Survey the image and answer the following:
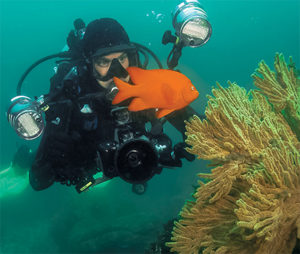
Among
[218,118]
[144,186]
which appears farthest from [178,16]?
[144,186]

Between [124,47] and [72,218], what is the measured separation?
29.0 ft

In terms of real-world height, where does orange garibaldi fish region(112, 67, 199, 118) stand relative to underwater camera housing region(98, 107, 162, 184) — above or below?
above

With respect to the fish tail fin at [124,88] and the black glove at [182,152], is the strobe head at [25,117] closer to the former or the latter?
the fish tail fin at [124,88]

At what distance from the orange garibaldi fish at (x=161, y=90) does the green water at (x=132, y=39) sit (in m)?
5.71

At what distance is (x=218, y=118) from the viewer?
67.2 inches

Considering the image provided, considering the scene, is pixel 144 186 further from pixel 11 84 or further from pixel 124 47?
pixel 11 84

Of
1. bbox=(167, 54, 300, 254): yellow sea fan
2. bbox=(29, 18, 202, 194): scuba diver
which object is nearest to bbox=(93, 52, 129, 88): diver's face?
bbox=(29, 18, 202, 194): scuba diver

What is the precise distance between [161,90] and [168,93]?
0.24ft

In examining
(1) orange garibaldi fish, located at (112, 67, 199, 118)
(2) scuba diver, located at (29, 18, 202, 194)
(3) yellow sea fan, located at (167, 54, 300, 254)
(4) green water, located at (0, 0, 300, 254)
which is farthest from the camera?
(4) green water, located at (0, 0, 300, 254)

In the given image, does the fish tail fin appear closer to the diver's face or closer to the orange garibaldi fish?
the orange garibaldi fish

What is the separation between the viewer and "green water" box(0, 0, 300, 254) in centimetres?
816

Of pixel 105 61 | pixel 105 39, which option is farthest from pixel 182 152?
pixel 105 39

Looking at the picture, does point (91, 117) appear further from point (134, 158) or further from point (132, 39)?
point (132, 39)

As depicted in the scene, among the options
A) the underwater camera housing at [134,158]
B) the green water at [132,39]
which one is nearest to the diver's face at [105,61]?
the underwater camera housing at [134,158]
